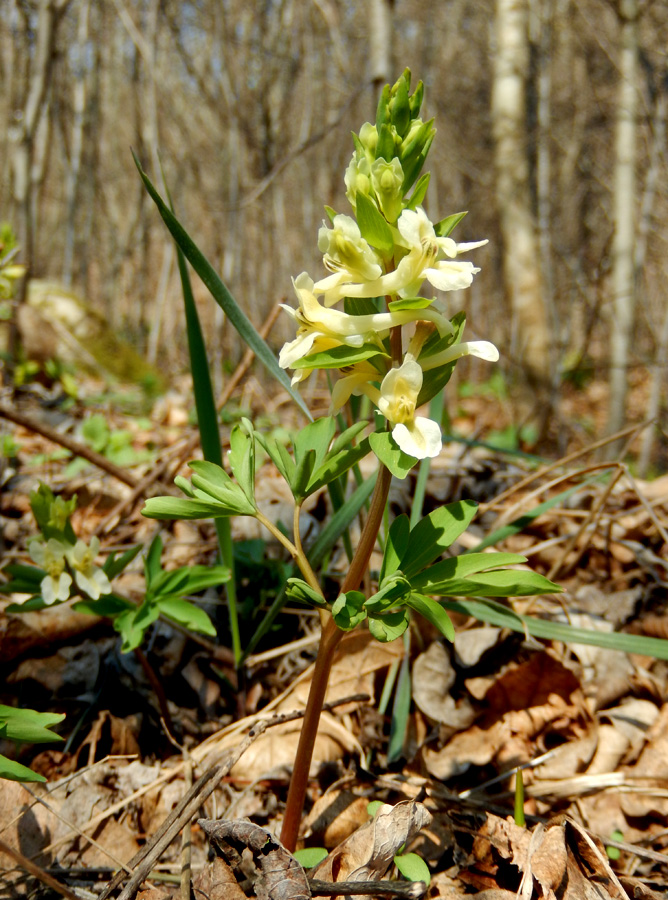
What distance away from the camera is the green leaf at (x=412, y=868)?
89 centimetres

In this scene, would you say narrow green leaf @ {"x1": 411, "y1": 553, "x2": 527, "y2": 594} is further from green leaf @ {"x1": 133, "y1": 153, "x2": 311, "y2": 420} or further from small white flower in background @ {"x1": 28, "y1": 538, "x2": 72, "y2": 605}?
small white flower in background @ {"x1": 28, "y1": 538, "x2": 72, "y2": 605}

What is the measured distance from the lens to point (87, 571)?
3.92 ft

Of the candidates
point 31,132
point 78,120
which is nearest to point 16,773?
point 31,132

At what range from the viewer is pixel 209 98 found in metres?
5.00

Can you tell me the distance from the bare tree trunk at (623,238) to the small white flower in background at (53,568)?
429 cm

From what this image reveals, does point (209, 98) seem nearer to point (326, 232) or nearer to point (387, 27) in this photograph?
point (387, 27)

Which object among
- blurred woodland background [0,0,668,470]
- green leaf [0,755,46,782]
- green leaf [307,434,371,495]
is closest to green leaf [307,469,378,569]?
green leaf [307,434,371,495]

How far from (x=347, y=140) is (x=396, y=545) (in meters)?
6.34

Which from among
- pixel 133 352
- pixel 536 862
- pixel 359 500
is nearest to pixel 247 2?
pixel 133 352

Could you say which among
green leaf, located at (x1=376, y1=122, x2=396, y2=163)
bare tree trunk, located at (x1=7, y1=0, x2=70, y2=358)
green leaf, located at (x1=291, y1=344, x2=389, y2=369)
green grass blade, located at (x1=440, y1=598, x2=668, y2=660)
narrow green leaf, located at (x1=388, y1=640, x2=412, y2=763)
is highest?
bare tree trunk, located at (x1=7, y1=0, x2=70, y2=358)

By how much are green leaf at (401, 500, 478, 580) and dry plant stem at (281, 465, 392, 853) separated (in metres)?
0.06

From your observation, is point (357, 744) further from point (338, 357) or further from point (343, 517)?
point (338, 357)

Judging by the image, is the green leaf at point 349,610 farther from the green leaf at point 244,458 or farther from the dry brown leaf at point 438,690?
the dry brown leaf at point 438,690

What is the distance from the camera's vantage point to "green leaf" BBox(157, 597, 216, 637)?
1.19 metres
